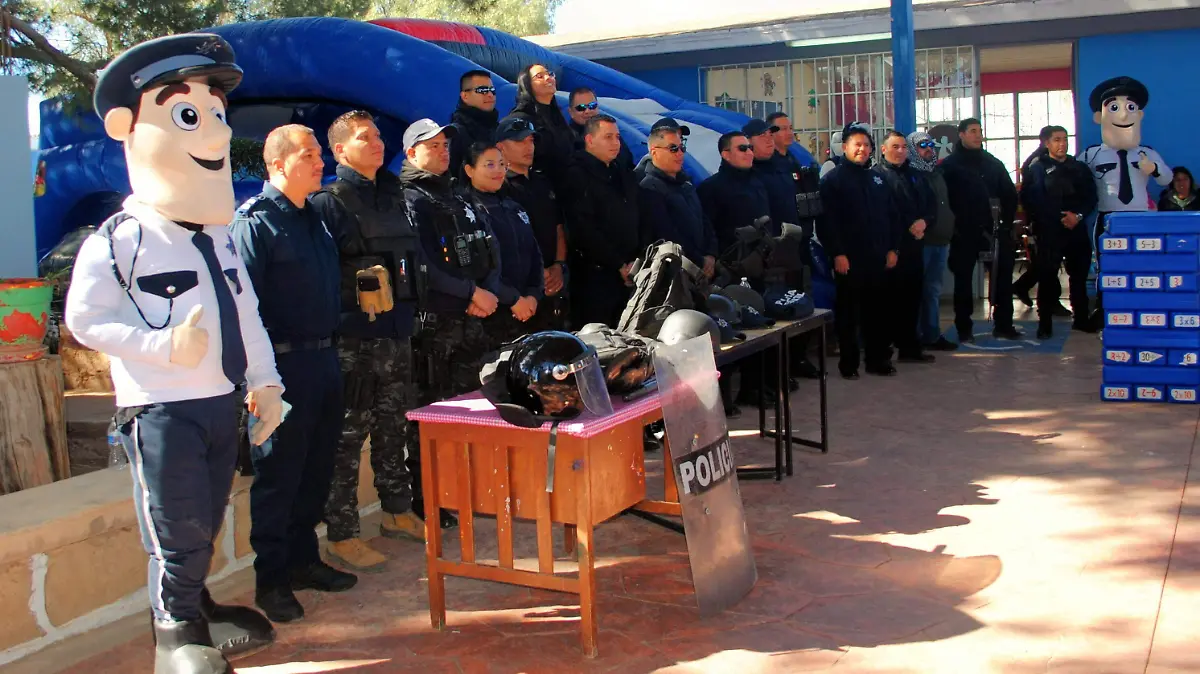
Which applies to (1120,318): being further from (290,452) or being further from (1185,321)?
(290,452)

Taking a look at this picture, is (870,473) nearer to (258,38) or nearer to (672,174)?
(672,174)

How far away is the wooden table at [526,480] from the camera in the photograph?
375cm

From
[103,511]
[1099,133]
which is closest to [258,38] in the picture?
[103,511]

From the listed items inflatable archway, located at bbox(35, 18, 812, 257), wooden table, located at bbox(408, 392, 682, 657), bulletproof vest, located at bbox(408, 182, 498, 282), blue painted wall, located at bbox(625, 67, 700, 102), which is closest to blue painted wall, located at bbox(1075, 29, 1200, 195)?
inflatable archway, located at bbox(35, 18, 812, 257)

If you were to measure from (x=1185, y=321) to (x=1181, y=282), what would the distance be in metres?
0.24

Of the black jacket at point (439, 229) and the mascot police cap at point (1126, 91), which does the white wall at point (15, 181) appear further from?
the mascot police cap at point (1126, 91)

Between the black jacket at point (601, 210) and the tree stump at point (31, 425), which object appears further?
the black jacket at point (601, 210)

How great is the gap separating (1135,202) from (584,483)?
797 cm

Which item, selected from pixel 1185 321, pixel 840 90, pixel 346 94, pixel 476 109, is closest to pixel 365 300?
pixel 476 109

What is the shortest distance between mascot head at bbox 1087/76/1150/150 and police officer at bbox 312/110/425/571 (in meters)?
7.49

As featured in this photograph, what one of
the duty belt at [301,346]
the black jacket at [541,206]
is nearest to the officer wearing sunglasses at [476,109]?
the black jacket at [541,206]

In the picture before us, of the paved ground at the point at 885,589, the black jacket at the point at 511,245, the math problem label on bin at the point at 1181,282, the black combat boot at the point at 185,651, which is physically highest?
the black jacket at the point at 511,245

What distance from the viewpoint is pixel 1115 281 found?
726 cm

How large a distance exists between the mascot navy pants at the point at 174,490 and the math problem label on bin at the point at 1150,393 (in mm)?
5902
